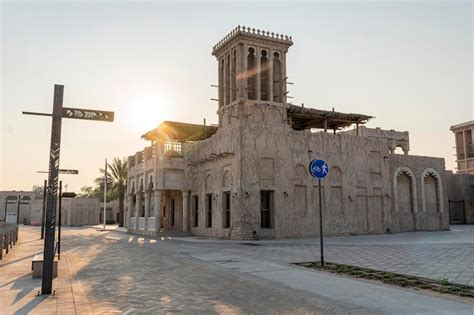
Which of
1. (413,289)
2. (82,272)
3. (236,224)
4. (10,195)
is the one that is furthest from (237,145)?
(10,195)

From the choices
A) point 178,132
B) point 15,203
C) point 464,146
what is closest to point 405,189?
point 178,132

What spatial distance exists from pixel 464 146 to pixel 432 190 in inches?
1113

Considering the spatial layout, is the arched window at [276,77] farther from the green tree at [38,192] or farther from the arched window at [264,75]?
the green tree at [38,192]

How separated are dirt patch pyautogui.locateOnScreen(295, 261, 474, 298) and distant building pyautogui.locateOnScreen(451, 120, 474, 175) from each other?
5589 centimetres

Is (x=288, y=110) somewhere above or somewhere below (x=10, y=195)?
above

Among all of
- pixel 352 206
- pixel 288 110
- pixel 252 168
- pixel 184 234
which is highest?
pixel 288 110

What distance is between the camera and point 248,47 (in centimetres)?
3241

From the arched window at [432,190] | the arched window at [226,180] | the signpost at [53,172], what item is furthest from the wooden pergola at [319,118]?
the signpost at [53,172]

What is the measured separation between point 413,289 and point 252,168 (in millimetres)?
19424

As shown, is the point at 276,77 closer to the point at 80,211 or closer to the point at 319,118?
the point at 319,118

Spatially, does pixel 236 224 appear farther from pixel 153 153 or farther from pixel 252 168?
→ pixel 153 153

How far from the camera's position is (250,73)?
107 feet

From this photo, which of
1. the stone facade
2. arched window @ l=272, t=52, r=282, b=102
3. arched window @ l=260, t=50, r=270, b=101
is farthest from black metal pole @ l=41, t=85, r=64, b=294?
arched window @ l=272, t=52, r=282, b=102

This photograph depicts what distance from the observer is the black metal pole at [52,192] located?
8.51 metres
